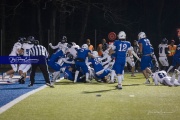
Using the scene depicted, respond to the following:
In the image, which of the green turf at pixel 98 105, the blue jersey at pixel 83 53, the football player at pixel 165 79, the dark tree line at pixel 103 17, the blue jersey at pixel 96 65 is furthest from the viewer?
the dark tree line at pixel 103 17

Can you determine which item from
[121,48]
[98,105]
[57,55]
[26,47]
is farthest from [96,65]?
[98,105]

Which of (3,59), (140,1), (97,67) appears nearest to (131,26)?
(140,1)

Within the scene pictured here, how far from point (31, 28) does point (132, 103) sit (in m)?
30.6

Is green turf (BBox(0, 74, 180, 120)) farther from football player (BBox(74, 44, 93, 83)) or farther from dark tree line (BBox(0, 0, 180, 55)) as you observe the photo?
dark tree line (BBox(0, 0, 180, 55))

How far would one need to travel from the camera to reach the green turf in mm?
9266

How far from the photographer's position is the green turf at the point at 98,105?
9266 mm

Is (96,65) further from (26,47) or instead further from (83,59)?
(26,47)

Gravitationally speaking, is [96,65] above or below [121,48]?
below

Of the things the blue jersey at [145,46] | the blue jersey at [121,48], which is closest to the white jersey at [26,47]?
the blue jersey at [121,48]

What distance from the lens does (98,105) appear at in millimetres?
10938

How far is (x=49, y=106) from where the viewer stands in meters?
10.7

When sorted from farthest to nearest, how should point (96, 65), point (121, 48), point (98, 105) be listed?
point (96, 65) < point (121, 48) < point (98, 105)

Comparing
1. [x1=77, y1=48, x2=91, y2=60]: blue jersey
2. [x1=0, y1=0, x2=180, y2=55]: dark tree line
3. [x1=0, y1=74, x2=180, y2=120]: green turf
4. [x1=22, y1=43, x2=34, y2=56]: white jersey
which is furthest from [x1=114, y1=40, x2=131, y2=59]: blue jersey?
[x1=0, y1=0, x2=180, y2=55]: dark tree line

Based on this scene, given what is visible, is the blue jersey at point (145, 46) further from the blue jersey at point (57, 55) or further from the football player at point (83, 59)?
the blue jersey at point (57, 55)
